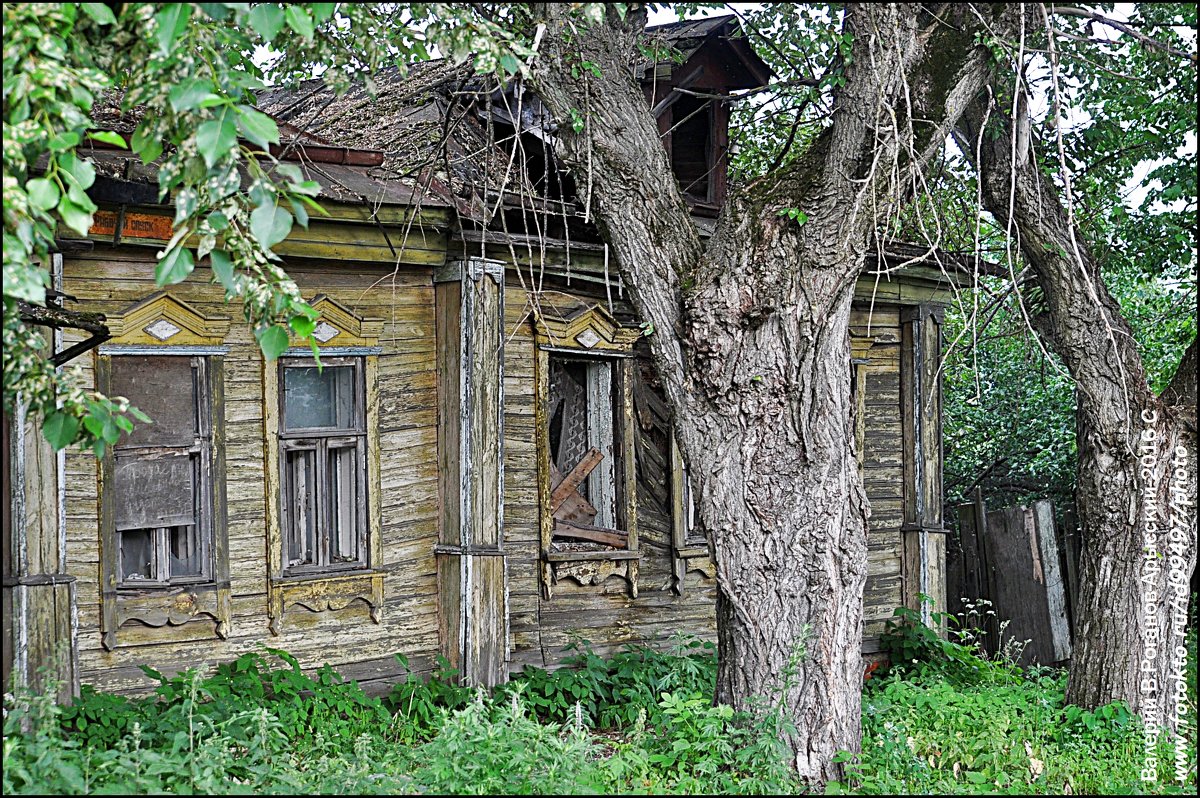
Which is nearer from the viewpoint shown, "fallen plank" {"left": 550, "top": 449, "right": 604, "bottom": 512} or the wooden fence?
"fallen plank" {"left": 550, "top": 449, "right": 604, "bottom": 512}

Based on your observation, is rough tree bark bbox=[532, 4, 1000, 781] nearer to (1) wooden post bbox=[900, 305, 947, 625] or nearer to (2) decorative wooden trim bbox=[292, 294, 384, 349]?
(2) decorative wooden trim bbox=[292, 294, 384, 349]

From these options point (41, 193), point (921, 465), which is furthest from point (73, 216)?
point (921, 465)

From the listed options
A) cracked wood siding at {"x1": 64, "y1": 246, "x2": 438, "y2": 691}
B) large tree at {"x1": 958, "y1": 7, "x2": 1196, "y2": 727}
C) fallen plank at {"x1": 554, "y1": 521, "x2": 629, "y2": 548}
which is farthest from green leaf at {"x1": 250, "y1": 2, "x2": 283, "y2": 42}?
fallen plank at {"x1": 554, "y1": 521, "x2": 629, "y2": 548}

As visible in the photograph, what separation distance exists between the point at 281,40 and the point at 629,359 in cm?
375

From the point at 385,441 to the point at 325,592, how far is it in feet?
3.51

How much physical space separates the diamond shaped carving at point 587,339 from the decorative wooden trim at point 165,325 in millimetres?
2622

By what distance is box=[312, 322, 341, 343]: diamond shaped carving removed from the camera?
7391 mm

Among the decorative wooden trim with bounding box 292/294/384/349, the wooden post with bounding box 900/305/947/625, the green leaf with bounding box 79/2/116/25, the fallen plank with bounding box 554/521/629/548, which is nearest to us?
the green leaf with bounding box 79/2/116/25

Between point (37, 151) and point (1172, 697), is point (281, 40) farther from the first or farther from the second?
point (1172, 697)

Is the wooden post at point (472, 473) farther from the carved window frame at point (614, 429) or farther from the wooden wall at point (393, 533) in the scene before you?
the carved window frame at point (614, 429)

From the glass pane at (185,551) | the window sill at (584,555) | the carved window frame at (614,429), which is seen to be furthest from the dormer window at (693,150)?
the glass pane at (185,551)

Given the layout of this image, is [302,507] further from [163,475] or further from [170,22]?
[170,22]

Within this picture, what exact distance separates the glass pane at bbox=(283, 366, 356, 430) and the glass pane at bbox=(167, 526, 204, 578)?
91 centimetres

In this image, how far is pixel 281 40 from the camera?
20.0 ft
